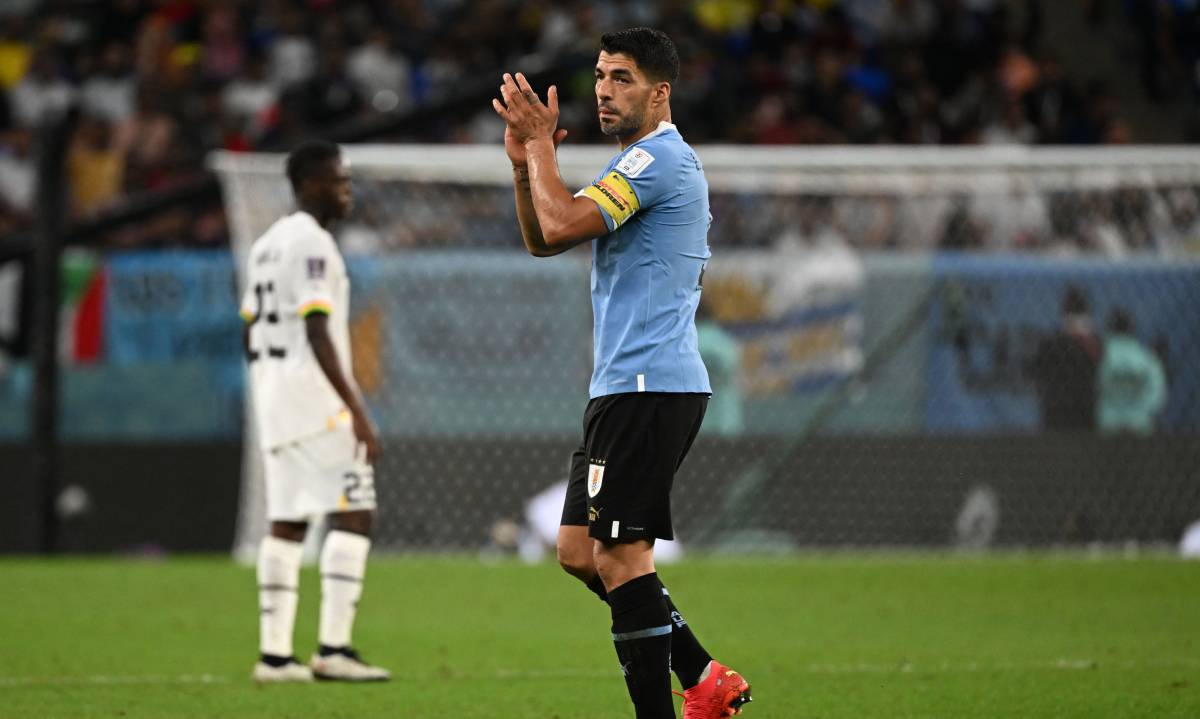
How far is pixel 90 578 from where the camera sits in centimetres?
1109

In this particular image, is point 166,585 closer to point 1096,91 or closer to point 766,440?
point 766,440

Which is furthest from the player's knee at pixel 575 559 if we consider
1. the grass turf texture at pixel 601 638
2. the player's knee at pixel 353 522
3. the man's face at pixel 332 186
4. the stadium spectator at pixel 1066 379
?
the stadium spectator at pixel 1066 379

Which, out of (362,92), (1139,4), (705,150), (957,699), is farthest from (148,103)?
(957,699)

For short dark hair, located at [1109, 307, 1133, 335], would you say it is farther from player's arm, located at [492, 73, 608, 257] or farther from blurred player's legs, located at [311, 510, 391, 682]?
player's arm, located at [492, 73, 608, 257]

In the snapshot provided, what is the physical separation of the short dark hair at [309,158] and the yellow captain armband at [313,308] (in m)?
0.58

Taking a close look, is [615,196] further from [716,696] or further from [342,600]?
[342,600]

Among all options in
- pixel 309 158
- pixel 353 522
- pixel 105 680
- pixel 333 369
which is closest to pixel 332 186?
pixel 309 158

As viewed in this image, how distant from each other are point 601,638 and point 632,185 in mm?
3895

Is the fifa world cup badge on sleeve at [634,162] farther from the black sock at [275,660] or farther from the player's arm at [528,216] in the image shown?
the black sock at [275,660]

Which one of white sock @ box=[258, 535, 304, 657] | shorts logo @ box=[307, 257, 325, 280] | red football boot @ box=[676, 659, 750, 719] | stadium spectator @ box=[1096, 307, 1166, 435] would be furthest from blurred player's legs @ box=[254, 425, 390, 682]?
stadium spectator @ box=[1096, 307, 1166, 435]

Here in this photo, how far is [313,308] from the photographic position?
270 inches

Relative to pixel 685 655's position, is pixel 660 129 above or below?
above

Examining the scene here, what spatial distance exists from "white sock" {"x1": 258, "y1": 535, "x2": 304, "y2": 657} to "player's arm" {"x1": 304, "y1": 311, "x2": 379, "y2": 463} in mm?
551

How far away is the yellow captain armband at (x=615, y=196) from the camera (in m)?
4.77
